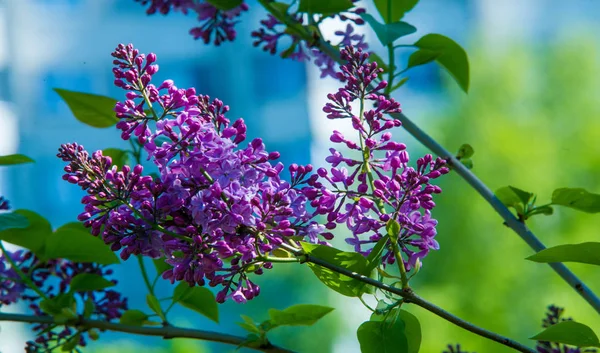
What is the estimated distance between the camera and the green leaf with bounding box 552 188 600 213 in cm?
36

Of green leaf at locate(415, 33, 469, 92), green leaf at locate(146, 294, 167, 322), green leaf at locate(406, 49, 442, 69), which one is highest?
green leaf at locate(415, 33, 469, 92)

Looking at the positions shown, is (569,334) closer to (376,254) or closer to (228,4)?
(376,254)

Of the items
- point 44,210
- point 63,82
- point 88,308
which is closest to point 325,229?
point 88,308

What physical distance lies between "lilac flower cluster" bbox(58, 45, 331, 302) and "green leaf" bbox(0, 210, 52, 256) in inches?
6.8

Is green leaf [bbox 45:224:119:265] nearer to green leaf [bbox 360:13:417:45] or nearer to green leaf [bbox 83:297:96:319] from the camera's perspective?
green leaf [bbox 83:297:96:319]

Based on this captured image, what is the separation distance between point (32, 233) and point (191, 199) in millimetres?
210

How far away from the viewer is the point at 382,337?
267 mm

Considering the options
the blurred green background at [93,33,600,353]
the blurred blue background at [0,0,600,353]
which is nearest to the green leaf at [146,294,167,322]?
the blurred blue background at [0,0,600,353]

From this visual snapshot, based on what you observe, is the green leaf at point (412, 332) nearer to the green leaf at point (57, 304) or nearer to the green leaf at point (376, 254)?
the green leaf at point (376, 254)

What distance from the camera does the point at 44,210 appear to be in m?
4.92

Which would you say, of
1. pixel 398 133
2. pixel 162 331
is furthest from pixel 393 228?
pixel 398 133

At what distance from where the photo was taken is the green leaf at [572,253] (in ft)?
0.84

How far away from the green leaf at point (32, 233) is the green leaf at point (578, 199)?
28cm

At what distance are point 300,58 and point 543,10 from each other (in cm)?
694
